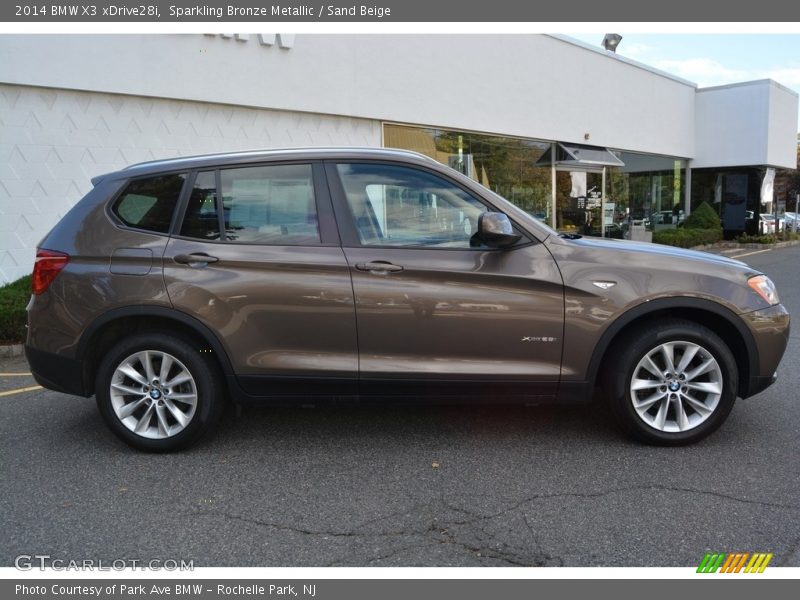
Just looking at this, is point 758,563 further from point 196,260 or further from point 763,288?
point 196,260

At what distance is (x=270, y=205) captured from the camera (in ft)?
13.0

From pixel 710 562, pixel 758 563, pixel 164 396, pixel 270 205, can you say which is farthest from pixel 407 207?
pixel 758 563

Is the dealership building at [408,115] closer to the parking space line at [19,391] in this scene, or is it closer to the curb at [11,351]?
the curb at [11,351]

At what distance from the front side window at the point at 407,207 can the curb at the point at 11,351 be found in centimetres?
513

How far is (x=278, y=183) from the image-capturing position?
157 inches

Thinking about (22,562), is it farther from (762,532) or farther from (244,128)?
(244,128)

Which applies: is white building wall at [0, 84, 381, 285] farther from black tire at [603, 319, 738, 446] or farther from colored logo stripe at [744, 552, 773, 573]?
colored logo stripe at [744, 552, 773, 573]

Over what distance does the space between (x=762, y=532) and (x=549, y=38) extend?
50.7 feet

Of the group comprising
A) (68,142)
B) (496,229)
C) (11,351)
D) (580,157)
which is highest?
(580,157)

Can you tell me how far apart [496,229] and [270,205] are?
1443mm

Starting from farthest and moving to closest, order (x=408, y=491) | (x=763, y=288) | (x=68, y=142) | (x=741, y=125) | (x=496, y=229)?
(x=741, y=125) < (x=68, y=142) < (x=763, y=288) < (x=496, y=229) < (x=408, y=491)

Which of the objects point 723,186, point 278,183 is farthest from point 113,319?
point 723,186
